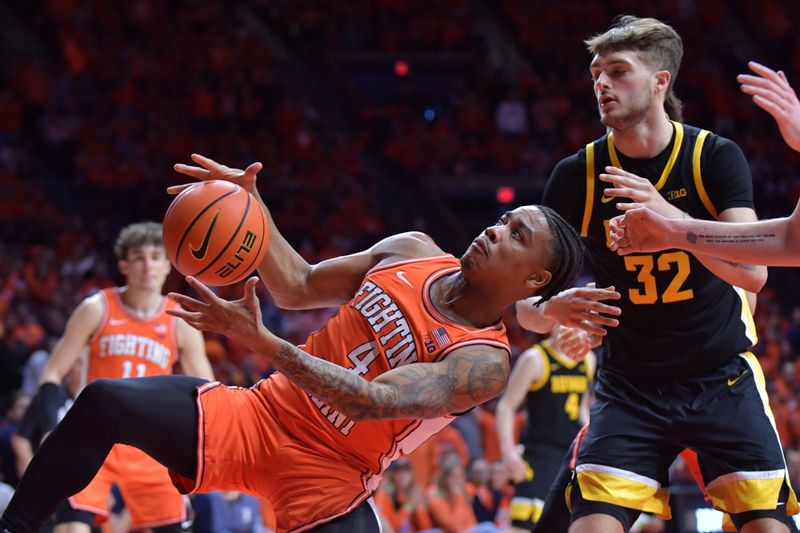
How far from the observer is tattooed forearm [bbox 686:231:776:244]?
331cm

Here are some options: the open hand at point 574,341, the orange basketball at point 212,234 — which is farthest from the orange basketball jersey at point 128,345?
the open hand at point 574,341

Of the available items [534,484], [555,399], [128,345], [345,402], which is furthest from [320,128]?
[345,402]

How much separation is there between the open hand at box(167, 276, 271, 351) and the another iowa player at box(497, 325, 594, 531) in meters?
4.15

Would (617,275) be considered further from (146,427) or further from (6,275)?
(6,275)

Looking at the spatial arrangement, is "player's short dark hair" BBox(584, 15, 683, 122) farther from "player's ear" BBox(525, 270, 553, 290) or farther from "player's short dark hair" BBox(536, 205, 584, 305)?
"player's ear" BBox(525, 270, 553, 290)

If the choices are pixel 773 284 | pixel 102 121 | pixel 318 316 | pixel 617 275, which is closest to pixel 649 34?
pixel 617 275

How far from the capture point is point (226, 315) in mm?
2969

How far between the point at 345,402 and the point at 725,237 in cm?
135

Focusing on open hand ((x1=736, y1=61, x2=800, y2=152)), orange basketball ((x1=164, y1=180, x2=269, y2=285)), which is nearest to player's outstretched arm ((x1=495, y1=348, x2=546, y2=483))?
orange basketball ((x1=164, y1=180, x2=269, y2=285))

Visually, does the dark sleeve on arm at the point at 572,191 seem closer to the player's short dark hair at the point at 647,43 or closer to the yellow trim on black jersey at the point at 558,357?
the player's short dark hair at the point at 647,43

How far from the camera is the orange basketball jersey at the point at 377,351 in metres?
3.47

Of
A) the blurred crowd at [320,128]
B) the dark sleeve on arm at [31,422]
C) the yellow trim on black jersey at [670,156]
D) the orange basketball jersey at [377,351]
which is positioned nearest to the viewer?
the orange basketball jersey at [377,351]

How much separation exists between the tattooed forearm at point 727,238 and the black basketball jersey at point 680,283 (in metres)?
0.39

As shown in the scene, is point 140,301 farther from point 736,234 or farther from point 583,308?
point 736,234
